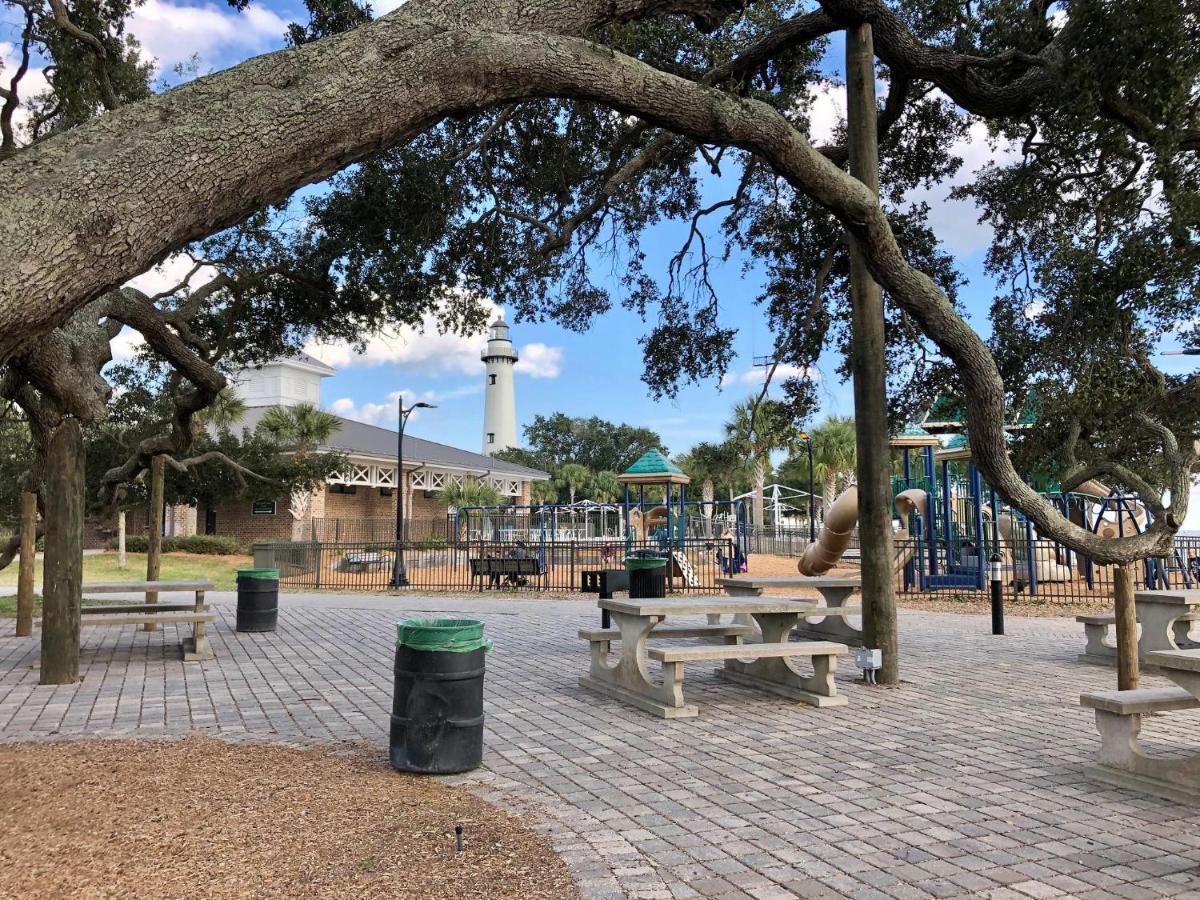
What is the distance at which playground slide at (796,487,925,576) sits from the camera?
17.2 meters

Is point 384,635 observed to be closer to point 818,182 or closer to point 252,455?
point 818,182

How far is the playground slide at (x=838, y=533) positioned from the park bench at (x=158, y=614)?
1129 cm

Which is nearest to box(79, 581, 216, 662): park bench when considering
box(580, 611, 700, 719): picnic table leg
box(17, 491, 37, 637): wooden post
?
box(17, 491, 37, 637): wooden post

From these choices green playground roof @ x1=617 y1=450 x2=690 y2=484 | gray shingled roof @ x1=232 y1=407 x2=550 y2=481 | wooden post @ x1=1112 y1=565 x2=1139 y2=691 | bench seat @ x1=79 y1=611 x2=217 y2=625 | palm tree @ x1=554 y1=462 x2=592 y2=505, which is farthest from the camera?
palm tree @ x1=554 y1=462 x2=592 y2=505

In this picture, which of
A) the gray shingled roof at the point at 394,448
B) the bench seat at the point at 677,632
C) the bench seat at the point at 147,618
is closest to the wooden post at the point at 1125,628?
the bench seat at the point at 677,632

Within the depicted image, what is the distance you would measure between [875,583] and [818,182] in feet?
12.7

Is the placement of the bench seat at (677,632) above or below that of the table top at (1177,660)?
below

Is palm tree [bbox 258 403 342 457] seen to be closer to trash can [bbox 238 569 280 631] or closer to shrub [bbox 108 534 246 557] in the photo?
shrub [bbox 108 534 246 557]

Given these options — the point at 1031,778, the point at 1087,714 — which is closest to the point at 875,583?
the point at 1087,714

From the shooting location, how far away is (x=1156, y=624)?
9.04 metres

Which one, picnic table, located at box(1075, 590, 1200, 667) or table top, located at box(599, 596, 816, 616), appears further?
picnic table, located at box(1075, 590, 1200, 667)

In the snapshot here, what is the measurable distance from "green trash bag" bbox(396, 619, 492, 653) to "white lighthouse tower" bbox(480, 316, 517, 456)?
77.3m

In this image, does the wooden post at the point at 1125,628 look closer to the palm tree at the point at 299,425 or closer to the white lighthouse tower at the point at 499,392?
the palm tree at the point at 299,425

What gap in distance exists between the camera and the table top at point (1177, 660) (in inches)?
185
